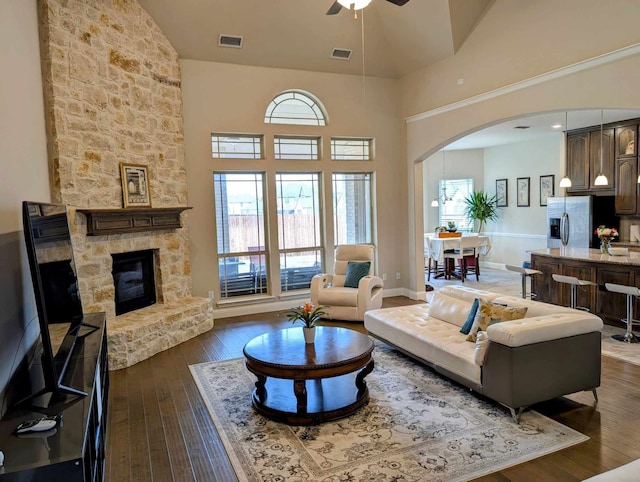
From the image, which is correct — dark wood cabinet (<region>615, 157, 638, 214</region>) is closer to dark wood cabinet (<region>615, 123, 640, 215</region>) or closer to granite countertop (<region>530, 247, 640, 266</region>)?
dark wood cabinet (<region>615, 123, 640, 215</region>)

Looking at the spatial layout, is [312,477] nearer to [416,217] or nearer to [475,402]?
[475,402]

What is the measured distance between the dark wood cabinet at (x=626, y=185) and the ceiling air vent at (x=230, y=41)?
705cm

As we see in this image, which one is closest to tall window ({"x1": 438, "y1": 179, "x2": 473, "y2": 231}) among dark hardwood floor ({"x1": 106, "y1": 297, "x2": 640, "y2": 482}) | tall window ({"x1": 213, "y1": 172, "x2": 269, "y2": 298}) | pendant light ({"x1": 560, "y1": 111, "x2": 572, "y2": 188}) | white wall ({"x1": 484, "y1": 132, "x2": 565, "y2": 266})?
white wall ({"x1": 484, "y1": 132, "x2": 565, "y2": 266})

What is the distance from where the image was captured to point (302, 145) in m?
7.19

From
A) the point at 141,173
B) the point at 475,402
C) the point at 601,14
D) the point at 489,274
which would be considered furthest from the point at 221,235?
the point at 489,274

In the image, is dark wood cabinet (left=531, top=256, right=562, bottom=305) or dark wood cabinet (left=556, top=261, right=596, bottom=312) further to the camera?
dark wood cabinet (left=531, top=256, right=562, bottom=305)

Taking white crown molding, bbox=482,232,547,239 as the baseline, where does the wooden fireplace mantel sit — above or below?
above

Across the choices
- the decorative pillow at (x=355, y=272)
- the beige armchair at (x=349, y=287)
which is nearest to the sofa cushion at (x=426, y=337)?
the beige armchair at (x=349, y=287)

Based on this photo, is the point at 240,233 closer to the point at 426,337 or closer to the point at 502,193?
the point at 426,337

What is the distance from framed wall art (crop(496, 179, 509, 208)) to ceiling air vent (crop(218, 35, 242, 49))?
781 cm

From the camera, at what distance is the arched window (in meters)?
6.92

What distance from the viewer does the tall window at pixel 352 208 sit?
7.52 meters

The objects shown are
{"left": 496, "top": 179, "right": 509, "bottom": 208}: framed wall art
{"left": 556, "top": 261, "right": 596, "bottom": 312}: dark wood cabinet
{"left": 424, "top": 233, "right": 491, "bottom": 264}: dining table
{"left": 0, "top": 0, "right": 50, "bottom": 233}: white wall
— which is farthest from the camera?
{"left": 496, "top": 179, "right": 509, "bottom": 208}: framed wall art

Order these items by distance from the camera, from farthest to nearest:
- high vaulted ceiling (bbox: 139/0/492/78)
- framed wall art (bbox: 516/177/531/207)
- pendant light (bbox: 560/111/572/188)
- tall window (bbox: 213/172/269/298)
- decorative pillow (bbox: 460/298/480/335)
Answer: framed wall art (bbox: 516/177/531/207) → pendant light (bbox: 560/111/572/188) → tall window (bbox: 213/172/269/298) → high vaulted ceiling (bbox: 139/0/492/78) → decorative pillow (bbox: 460/298/480/335)
